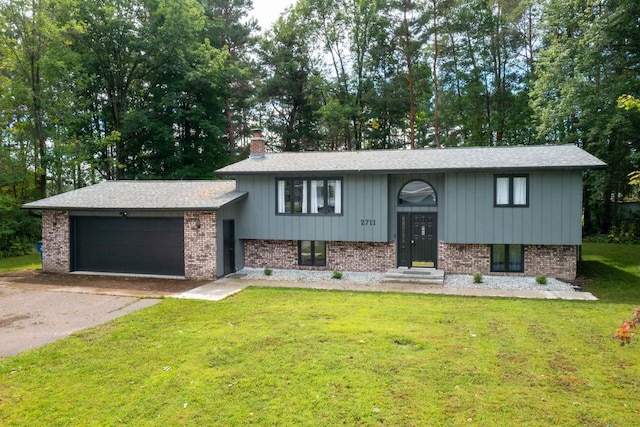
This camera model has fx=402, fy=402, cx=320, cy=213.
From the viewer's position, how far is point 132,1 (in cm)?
2478

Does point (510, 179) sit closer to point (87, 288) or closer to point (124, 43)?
point (87, 288)

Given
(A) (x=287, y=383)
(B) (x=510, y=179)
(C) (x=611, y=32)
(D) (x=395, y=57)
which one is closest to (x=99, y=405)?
(A) (x=287, y=383)

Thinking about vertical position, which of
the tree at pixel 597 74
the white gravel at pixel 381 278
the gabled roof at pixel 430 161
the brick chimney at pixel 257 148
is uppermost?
the tree at pixel 597 74

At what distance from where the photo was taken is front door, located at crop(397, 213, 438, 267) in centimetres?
1367

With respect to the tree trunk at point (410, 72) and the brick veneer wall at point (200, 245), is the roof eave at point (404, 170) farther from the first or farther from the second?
the tree trunk at point (410, 72)

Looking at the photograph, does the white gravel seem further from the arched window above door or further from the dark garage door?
the arched window above door

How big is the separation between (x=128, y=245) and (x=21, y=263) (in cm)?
686

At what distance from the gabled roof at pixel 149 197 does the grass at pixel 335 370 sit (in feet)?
16.5

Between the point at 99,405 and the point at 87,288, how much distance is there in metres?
8.20

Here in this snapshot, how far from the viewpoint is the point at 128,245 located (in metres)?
14.2

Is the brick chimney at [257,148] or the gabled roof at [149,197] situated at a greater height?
the brick chimney at [257,148]

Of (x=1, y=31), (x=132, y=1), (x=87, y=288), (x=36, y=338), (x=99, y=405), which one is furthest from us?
(x=132, y=1)

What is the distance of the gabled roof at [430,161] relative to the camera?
1238 centimetres

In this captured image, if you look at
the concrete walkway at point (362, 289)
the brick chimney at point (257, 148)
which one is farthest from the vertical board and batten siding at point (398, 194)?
the brick chimney at point (257, 148)
